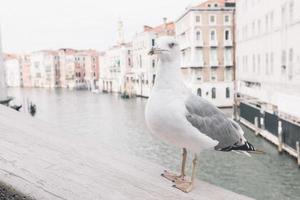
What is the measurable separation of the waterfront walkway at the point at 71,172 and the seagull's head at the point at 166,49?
55cm

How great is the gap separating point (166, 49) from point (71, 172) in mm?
957

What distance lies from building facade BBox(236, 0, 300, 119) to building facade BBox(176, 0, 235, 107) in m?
3.33

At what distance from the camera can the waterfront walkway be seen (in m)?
0.94

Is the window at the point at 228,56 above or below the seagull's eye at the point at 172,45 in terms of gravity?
above

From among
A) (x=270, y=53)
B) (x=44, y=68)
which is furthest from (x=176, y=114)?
(x=44, y=68)

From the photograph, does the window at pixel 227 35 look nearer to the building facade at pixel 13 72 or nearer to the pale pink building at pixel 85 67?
the pale pink building at pixel 85 67

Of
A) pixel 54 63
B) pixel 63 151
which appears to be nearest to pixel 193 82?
pixel 63 151

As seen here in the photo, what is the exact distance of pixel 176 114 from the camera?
175cm

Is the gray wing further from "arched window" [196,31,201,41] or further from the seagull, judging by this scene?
"arched window" [196,31,201,41]

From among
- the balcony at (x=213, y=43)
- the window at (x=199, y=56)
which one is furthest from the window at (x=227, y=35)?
the window at (x=199, y=56)

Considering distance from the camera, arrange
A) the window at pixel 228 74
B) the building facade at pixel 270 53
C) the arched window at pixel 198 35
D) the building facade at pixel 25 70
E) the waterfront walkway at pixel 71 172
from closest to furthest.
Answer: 1. the waterfront walkway at pixel 71 172
2. the building facade at pixel 270 53
3. the arched window at pixel 198 35
4. the window at pixel 228 74
5. the building facade at pixel 25 70

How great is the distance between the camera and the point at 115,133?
64.6 ft

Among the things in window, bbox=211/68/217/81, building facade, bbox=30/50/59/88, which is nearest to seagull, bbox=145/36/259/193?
window, bbox=211/68/217/81

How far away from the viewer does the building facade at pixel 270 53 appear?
48.2 feet
